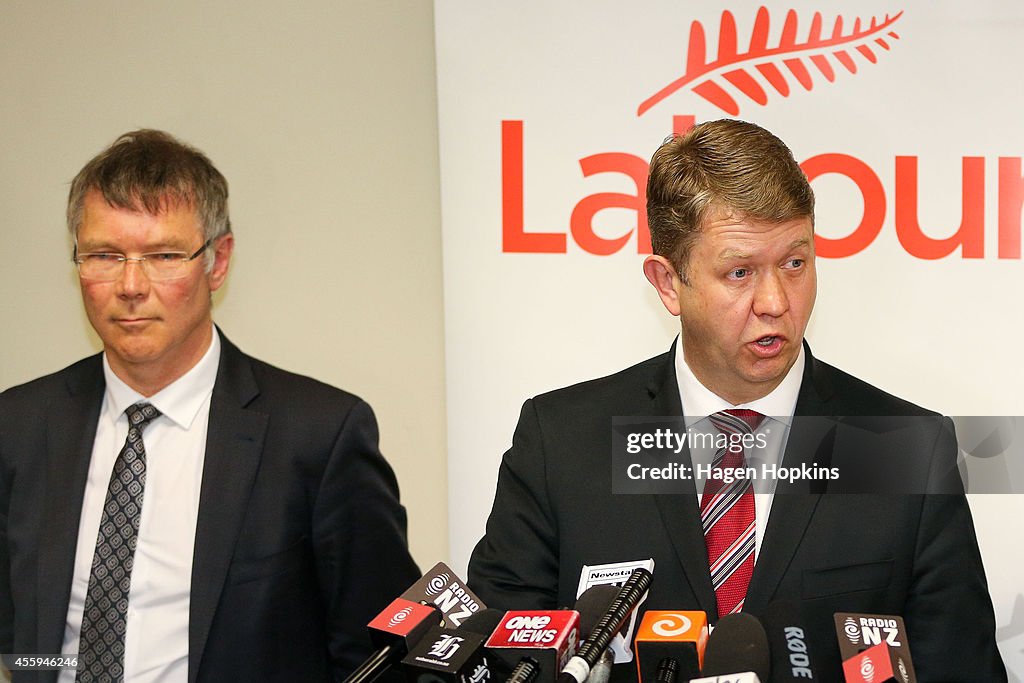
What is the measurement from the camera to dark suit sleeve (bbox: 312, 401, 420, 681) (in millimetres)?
2549

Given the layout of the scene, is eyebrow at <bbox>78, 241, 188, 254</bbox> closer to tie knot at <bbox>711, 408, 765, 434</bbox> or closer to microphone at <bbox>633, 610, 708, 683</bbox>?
tie knot at <bbox>711, 408, 765, 434</bbox>

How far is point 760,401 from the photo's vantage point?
2100mm

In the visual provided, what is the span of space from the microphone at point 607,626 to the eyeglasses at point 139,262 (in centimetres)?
144

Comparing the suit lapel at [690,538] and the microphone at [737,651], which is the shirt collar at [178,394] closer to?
the suit lapel at [690,538]

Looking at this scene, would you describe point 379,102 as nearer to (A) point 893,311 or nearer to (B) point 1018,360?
(A) point 893,311

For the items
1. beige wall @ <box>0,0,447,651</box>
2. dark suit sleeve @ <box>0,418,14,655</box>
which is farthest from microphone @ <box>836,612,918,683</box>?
beige wall @ <box>0,0,447,651</box>

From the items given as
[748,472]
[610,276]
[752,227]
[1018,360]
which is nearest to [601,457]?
[748,472]

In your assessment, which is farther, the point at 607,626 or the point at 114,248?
the point at 114,248

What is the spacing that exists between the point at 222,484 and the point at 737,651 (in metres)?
1.47

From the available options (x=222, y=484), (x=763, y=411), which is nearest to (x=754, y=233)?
(x=763, y=411)

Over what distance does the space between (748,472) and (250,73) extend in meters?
2.03

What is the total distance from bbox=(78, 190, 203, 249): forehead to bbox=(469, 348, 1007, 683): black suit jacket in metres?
0.95

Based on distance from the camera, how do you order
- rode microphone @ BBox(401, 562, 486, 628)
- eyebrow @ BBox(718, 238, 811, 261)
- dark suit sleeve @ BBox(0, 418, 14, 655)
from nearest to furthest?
A: rode microphone @ BBox(401, 562, 486, 628) < eyebrow @ BBox(718, 238, 811, 261) < dark suit sleeve @ BBox(0, 418, 14, 655)

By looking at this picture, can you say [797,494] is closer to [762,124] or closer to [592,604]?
[592,604]
